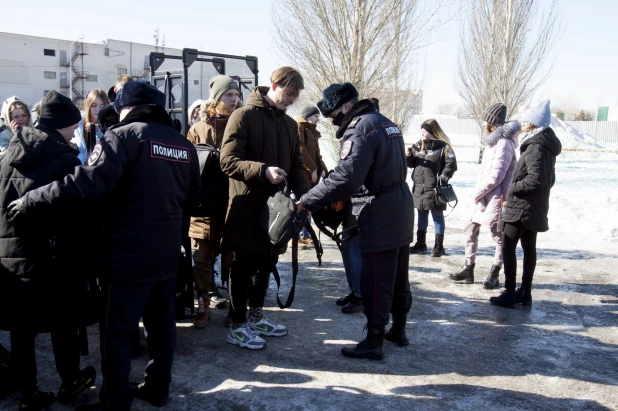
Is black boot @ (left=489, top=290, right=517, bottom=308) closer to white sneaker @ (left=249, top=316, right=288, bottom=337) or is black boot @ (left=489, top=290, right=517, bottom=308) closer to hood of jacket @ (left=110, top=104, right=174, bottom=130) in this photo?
white sneaker @ (left=249, top=316, right=288, bottom=337)

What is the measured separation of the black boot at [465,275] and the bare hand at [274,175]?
3.10m

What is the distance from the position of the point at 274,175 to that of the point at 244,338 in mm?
1329

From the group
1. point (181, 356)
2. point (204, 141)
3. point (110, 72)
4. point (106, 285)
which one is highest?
point (110, 72)

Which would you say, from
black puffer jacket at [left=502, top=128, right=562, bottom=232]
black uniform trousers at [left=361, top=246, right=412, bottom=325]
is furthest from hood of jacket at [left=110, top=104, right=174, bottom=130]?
black puffer jacket at [left=502, top=128, right=562, bottom=232]

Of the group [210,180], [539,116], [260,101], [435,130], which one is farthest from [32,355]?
[435,130]

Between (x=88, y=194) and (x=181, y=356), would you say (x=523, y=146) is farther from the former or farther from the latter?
(x=88, y=194)

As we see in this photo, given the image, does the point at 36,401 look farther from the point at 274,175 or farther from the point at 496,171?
the point at 496,171

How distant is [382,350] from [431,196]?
11.5 ft

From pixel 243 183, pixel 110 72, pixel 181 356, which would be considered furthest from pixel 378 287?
pixel 110 72

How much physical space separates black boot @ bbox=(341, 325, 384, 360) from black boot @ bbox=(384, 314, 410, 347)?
310mm

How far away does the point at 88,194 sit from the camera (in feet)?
8.62

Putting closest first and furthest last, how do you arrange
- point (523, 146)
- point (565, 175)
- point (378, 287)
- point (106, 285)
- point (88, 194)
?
1. point (88, 194)
2. point (106, 285)
3. point (378, 287)
4. point (523, 146)
5. point (565, 175)

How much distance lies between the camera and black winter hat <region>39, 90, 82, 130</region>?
3.02m

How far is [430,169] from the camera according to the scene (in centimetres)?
720
